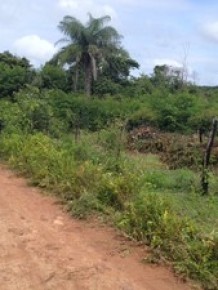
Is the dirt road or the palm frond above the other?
the palm frond

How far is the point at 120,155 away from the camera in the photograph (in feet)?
34.5

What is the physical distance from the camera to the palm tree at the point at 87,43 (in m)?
31.7

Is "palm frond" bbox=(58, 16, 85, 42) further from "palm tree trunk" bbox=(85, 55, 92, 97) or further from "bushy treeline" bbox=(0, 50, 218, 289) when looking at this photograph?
"bushy treeline" bbox=(0, 50, 218, 289)

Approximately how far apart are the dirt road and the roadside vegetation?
27cm

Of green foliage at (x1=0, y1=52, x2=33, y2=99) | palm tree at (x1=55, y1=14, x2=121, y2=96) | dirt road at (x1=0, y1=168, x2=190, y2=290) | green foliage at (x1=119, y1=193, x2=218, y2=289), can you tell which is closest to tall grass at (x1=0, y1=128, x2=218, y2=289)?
green foliage at (x1=119, y1=193, x2=218, y2=289)

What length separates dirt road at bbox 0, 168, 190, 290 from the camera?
189 inches

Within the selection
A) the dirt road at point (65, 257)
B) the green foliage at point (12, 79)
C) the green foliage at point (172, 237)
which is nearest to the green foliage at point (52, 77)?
the green foliage at point (12, 79)

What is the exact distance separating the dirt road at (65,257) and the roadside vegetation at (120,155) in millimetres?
266

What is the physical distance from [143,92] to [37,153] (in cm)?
2114

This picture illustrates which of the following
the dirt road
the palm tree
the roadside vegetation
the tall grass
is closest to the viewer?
the dirt road

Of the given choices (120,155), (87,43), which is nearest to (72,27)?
(87,43)

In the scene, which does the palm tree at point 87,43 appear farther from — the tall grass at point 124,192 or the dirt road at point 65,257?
the dirt road at point 65,257

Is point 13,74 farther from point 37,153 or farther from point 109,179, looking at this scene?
point 109,179

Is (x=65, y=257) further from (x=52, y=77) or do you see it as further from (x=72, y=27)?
(x=72, y=27)
